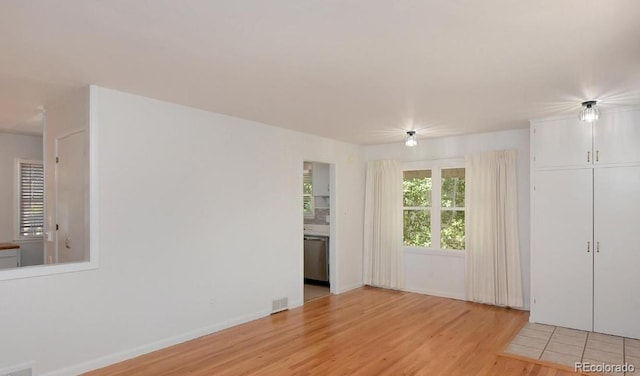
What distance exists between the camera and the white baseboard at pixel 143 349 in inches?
127

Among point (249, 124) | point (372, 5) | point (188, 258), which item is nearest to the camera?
point (372, 5)

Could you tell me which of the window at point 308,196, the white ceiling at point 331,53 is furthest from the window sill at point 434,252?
the white ceiling at point 331,53

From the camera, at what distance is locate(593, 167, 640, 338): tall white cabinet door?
4.15m

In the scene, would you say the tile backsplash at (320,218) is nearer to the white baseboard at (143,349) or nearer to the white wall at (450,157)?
the white wall at (450,157)

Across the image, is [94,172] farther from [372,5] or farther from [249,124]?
[372,5]

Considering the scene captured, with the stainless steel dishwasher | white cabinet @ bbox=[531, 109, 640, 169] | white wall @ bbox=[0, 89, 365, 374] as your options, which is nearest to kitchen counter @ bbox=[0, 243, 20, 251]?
white wall @ bbox=[0, 89, 365, 374]

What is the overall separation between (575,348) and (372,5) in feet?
12.9

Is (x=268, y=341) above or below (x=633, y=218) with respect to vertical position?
below

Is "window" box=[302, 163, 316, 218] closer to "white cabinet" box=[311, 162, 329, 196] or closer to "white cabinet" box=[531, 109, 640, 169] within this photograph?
"white cabinet" box=[311, 162, 329, 196]

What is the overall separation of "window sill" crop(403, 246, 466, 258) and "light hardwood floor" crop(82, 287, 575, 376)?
2.53 feet

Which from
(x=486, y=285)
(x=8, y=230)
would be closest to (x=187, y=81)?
(x=8, y=230)

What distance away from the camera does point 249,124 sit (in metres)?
4.86

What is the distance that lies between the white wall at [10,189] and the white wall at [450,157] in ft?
17.9

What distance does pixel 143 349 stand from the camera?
3.69m
